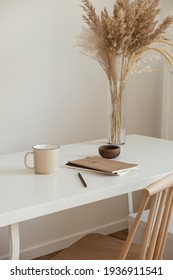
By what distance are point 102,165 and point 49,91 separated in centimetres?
90

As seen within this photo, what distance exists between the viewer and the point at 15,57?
7.90 ft

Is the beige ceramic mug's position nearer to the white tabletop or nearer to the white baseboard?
the white tabletop

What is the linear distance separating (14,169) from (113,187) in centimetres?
43

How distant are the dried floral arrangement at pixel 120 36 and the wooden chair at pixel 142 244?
606 millimetres

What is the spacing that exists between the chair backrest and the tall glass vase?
0.76 m

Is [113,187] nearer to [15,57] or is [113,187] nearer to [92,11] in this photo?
[92,11]

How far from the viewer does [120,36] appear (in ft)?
6.62

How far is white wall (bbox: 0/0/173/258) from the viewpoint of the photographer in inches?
94.9

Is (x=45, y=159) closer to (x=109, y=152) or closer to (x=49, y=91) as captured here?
(x=109, y=152)

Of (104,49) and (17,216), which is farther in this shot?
(104,49)

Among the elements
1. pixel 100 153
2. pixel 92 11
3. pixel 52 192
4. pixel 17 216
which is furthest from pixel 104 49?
pixel 17 216

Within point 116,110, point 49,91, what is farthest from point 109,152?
point 49,91

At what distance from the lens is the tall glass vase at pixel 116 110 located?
7.18ft

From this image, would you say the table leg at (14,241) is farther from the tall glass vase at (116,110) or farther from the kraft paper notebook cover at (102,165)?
the tall glass vase at (116,110)
